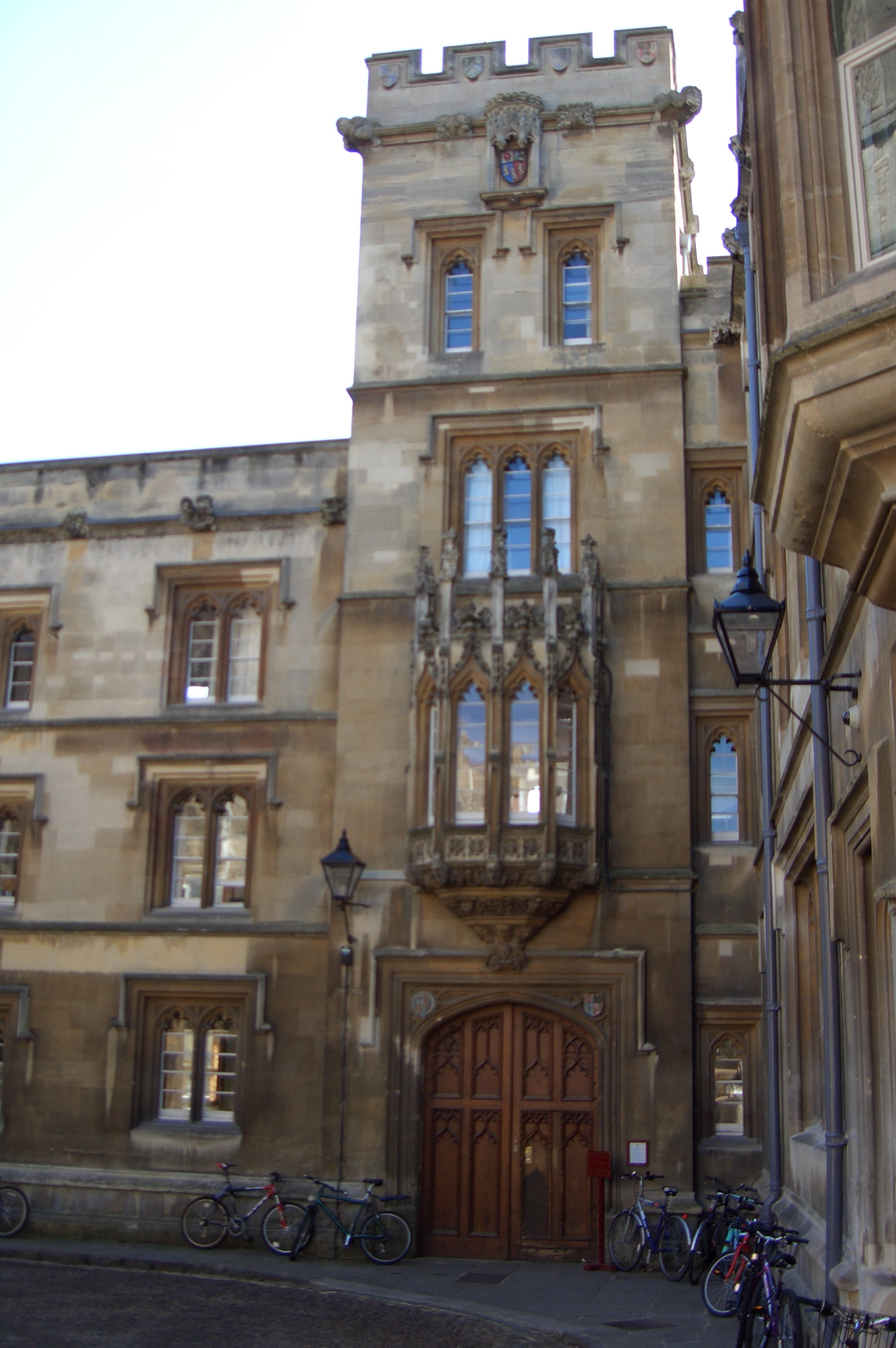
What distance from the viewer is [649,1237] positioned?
14.5 metres

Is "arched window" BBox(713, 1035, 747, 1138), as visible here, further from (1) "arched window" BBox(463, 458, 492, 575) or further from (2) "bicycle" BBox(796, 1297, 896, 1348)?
(2) "bicycle" BBox(796, 1297, 896, 1348)

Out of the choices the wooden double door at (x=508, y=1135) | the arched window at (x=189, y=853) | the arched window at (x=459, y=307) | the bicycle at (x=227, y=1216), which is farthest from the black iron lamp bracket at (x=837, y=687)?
the arched window at (x=459, y=307)

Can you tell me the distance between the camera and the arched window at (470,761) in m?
16.3

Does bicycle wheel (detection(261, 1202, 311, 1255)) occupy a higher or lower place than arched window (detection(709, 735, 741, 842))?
lower

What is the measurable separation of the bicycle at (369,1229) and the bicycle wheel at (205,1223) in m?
1.08

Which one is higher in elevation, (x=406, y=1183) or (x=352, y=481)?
(x=352, y=481)

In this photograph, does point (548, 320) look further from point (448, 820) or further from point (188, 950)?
point (188, 950)

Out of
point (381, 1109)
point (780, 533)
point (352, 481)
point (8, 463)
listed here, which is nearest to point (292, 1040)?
point (381, 1109)

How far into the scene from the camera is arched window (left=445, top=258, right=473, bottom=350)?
1884 cm

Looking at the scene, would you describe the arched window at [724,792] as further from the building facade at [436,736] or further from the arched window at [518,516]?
the arched window at [518,516]

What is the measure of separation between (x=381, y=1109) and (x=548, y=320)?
1038cm

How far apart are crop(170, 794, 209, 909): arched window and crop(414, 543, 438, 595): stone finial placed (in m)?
4.23

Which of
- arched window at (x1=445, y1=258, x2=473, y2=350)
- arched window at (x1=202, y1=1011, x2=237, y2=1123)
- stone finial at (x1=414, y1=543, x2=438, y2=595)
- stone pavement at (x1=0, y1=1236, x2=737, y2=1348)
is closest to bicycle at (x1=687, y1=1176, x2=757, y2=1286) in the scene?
stone pavement at (x1=0, y1=1236, x2=737, y2=1348)

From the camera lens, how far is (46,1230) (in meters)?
17.0
